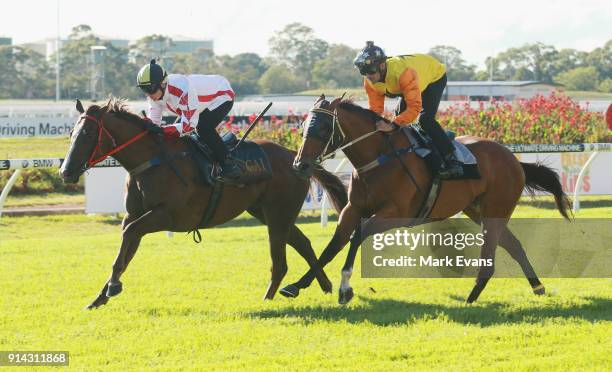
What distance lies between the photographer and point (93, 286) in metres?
8.88

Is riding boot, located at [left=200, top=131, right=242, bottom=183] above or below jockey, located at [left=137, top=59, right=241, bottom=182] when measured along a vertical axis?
below

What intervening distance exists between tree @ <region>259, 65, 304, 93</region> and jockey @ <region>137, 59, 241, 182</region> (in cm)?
8592

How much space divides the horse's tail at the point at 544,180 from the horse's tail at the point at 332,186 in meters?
1.66

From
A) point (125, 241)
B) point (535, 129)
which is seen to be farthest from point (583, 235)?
point (535, 129)

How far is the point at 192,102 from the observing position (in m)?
8.06

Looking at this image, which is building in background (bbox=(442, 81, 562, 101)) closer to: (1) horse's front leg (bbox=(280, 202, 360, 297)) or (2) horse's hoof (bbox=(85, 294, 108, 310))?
(1) horse's front leg (bbox=(280, 202, 360, 297))

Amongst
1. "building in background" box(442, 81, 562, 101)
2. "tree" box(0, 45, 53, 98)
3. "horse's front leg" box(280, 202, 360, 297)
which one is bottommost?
"tree" box(0, 45, 53, 98)

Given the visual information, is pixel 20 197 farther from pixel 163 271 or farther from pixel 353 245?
pixel 353 245

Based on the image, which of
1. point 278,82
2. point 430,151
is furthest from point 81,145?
point 278,82

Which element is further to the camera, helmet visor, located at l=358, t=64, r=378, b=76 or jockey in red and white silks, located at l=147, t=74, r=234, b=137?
jockey in red and white silks, located at l=147, t=74, r=234, b=137

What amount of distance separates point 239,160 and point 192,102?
0.71 meters

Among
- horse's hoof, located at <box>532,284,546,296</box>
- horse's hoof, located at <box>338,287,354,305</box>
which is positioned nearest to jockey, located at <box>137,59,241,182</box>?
horse's hoof, located at <box>338,287,354,305</box>

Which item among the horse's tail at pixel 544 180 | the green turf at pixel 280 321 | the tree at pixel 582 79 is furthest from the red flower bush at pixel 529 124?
the tree at pixel 582 79

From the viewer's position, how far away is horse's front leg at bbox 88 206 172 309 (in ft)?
25.0
